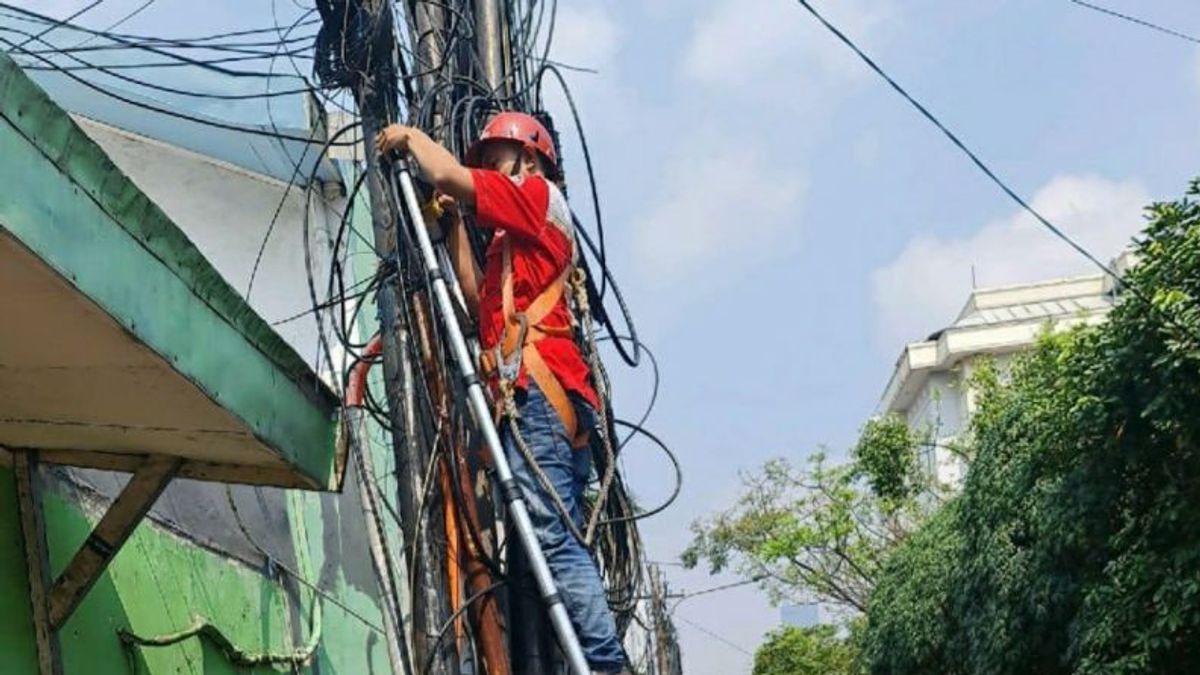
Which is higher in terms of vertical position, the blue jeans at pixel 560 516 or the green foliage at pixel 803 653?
the green foliage at pixel 803 653

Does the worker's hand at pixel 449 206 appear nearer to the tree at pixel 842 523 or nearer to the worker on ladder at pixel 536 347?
the worker on ladder at pixel 536 347

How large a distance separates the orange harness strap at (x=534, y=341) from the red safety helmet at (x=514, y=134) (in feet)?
1.50

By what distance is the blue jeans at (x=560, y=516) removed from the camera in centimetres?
339

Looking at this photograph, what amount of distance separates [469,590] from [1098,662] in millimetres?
5973

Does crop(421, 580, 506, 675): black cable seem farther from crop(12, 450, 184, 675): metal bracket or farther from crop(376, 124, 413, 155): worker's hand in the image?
crop(376, 124, 413, 155): worker's hand

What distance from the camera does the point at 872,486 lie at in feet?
67.5

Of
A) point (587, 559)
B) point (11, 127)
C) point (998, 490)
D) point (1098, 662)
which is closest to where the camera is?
point (11, 127)

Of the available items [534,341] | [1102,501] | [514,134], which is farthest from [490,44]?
[1102,501]

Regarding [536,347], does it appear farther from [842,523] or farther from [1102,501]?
[842,523]

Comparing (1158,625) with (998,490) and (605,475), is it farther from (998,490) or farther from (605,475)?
(605,475)

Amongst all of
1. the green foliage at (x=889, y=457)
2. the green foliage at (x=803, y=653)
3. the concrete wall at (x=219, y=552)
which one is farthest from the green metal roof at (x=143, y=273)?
the green foliage at (x=803, y=653)

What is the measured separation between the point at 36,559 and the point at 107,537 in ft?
0.60

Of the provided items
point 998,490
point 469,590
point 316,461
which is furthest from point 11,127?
point 998,490

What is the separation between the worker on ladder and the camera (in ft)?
11.6
